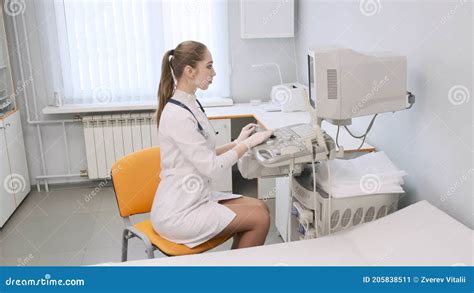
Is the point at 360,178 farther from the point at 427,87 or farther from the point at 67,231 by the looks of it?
the point at 67,231

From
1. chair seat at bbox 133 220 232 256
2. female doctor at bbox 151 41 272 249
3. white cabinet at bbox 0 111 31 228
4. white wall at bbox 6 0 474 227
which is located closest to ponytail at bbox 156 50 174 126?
female doctor at bbox 151 41 272 249

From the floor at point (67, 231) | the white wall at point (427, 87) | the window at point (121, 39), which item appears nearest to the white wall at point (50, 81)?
the window at point (121, 39)

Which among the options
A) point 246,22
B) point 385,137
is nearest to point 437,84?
point 385,137

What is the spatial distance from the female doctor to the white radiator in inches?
79.0

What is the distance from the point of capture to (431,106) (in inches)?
83.4

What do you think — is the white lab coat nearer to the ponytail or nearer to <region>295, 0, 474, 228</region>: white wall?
the ponytail

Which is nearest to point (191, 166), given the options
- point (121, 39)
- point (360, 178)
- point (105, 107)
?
point (360, 178)

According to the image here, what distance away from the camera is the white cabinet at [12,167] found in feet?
11.9

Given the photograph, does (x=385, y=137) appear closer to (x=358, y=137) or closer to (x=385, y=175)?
(x=358, y=137)

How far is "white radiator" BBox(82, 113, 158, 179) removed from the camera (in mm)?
4191

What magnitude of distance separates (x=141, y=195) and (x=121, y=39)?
2.20 meters

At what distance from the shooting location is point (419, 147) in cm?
224

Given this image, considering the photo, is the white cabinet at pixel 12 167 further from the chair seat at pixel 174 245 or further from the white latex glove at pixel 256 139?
the white latex glove at pixel 256 139

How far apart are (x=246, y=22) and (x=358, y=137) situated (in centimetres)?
167
